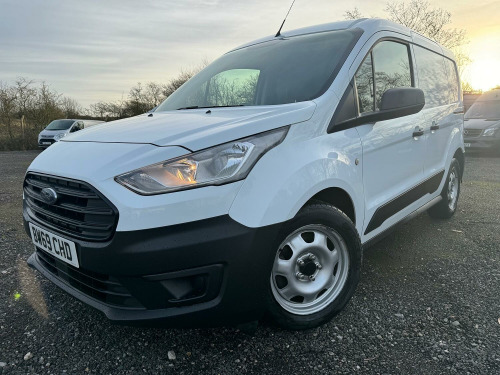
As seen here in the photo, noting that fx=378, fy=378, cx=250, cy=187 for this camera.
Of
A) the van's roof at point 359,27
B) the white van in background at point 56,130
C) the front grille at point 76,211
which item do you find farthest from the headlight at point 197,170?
the white van in background at point 56,130

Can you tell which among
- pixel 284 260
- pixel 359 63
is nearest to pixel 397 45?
pixel 359 63

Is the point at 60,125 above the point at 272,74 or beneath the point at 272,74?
beneath

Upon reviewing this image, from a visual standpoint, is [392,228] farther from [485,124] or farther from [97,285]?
[485,124]

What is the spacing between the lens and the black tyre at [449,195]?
13.2 ft

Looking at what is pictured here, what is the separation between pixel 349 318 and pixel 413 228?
2.07 meters

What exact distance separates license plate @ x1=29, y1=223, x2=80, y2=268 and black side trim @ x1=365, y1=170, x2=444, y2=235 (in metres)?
1.76

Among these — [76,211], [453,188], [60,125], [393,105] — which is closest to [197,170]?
[76,211]

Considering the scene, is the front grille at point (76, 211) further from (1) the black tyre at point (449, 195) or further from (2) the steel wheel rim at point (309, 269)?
(1) the black tyre at point (449, 195)

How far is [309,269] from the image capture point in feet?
6.72

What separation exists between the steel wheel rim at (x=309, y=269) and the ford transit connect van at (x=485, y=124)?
10761 mm

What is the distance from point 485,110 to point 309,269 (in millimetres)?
12338

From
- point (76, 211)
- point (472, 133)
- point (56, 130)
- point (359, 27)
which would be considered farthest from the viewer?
point (56, 130)

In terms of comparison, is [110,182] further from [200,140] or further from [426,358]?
[426,358]

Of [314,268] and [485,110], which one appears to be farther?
[485,110]
